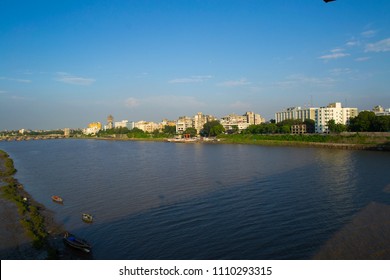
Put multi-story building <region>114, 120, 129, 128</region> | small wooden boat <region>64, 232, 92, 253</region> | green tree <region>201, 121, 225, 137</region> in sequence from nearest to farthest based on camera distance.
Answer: small wooden boat <region>64, 232, 92, 253</region>
green tree <region>201, 121, 225, 137</region>
multi-story building <region>114, 120, 129, 128</region>

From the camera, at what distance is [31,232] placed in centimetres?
605

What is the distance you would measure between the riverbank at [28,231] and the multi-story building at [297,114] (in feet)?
120

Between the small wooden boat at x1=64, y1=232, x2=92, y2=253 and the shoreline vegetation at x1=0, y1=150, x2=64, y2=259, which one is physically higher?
the small wooden boat at x1=64, y1=232, x2=92, y2=253

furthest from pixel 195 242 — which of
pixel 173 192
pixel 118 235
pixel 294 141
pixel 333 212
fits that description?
pixel 294 141

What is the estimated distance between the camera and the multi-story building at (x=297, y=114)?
134 ft

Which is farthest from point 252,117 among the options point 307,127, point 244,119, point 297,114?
point 307,127

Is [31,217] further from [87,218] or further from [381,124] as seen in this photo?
[381,124]

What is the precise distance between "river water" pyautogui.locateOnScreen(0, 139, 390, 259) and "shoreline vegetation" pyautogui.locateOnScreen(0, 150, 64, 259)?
349 mm

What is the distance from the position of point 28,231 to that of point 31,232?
0.12m

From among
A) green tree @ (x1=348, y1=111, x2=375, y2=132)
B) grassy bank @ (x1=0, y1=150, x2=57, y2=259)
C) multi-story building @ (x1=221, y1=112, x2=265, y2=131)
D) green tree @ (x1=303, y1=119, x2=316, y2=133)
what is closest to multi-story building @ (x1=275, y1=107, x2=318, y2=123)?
green tree @ (x1=303, y1=119, x2=316, y2=133)

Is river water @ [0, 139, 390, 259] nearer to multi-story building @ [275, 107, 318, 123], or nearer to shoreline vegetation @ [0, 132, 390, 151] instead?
shoreline vegetation @ [0, 132, 390, 151]

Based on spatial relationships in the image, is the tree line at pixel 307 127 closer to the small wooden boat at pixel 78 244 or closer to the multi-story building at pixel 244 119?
the multi-story building at pixel 244 119

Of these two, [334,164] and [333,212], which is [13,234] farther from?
[334,164]

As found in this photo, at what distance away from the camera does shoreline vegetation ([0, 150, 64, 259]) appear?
5219 mm
